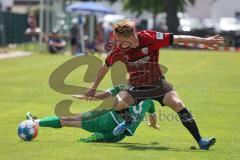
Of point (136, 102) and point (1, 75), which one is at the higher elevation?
point (136, 102)

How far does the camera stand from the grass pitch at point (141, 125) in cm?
1042

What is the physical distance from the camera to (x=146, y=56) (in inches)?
440

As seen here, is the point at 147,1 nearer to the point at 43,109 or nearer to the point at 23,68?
the point at 23,68

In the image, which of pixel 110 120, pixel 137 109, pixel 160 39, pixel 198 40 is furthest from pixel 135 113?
pixel 198 40

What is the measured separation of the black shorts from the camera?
11.2 metres

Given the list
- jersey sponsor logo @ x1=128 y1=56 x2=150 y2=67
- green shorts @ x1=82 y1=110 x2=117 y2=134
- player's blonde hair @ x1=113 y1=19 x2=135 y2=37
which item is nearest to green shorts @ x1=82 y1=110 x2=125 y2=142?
green shorts @ x1=82 y1=110 x2=117 y2=134

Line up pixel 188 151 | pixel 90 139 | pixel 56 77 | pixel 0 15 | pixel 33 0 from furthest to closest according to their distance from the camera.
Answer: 1. pixel 33 0
2. pixel 0 15
3. pixel 56 77
4. pixel 90 139
5. pixel 188 151

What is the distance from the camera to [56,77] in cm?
1605

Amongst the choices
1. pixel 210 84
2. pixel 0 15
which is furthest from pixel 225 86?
pixel 0 15

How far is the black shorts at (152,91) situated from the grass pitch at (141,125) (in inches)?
27.8

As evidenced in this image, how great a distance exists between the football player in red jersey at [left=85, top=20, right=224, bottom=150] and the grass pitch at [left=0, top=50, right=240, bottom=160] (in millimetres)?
564

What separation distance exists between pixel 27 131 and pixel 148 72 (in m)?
1.98

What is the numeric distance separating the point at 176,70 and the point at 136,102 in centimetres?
2057

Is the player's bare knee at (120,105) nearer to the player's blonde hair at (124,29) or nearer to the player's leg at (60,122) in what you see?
the player's leg at (60,122)
